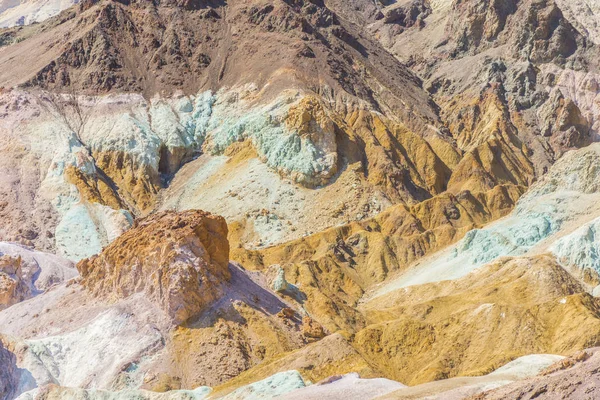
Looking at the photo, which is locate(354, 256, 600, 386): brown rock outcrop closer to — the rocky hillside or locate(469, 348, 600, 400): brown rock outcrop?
the rocky hillside

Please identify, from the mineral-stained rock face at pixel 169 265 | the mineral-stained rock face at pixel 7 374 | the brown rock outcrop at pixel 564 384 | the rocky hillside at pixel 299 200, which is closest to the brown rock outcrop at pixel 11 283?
the rocky hillside at pixel 299 200

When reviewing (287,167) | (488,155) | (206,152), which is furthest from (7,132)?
(488,155)

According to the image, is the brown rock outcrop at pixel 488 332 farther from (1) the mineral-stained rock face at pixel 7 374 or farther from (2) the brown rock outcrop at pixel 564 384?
(1) the mineral-stained rock face at pixel 7 374

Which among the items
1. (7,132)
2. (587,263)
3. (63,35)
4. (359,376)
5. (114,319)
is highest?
(63,35)

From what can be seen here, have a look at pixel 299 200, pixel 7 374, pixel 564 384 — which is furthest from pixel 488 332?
pixel 299 200

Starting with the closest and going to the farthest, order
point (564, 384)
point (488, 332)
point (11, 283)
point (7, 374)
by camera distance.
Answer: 1. point (564, 384)
2. point (7, 374)
3. point (488, 332)
4. point (11, 283)

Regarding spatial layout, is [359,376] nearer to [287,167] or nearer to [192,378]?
[192,378]

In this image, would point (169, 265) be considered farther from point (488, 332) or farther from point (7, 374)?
point (488, 332)
